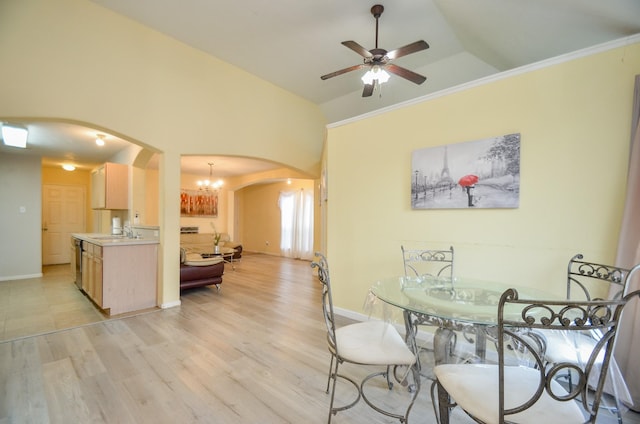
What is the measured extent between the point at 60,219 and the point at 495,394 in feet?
30.6

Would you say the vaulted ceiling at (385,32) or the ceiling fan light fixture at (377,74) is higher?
the vaulted ceiling at (385,32)

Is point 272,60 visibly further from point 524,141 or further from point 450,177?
point 524,141

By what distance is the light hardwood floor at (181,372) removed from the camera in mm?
1678

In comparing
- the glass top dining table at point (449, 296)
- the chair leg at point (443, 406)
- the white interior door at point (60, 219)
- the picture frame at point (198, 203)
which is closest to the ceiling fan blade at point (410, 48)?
the glass top dining table at point (449, 296)

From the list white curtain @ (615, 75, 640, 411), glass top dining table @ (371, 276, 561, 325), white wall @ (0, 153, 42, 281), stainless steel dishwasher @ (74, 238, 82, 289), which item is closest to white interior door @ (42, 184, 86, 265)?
white wall @ (0, 153, 42, 281)

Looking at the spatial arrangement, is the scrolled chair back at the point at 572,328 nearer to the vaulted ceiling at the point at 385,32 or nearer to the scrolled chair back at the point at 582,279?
the scrolled chair back at the point at 582,279

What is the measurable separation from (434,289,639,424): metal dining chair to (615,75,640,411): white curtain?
1.05 meters

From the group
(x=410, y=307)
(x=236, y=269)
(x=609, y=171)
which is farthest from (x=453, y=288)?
(x=236, y=269)

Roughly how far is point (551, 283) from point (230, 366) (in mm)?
2682

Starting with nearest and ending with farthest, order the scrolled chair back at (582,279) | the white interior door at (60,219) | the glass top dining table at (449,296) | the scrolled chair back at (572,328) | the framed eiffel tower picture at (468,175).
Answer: the scrolled chair back at (572,328) < the glass top dining table at (449,296) < the scrolled chair back at (582,279) < the framed eiffel tower picture at (468,175) < the white interior door at (60,219)

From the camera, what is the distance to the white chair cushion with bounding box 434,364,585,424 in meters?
1.00

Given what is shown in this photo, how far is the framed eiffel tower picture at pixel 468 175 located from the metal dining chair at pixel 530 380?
1424 mm

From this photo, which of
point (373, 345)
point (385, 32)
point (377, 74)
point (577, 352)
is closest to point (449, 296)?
point (373, 345)

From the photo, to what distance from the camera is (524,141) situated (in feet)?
7.37
